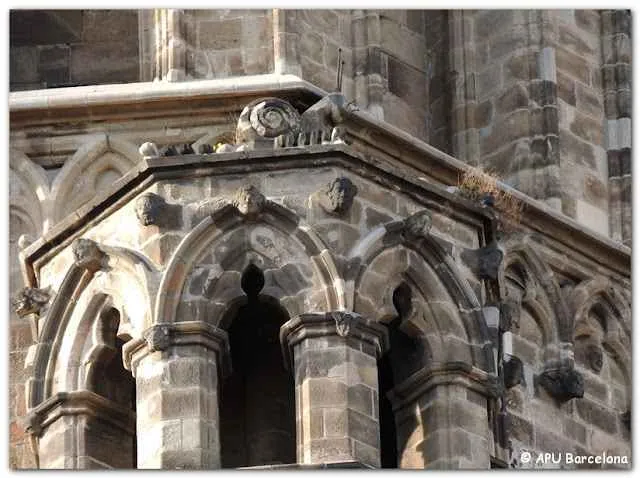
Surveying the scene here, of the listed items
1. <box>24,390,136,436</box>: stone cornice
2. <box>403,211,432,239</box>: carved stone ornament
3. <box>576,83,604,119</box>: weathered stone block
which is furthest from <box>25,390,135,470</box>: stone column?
<box>576,83,604,119</box>: weathered stone block

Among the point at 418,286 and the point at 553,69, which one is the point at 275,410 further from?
the point at 553,69

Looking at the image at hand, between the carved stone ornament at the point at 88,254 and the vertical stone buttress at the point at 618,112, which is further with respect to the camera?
the vertical stone buttress at the point at 618,112

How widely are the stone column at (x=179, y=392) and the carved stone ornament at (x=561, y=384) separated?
295cm

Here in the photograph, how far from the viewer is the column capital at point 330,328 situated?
4303 centimetres

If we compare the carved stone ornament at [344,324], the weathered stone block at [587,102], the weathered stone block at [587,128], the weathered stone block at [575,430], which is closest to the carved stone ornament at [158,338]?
the carved stone ornament at [344,324]

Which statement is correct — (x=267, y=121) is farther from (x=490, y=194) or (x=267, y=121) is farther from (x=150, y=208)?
(x=490, y=194)

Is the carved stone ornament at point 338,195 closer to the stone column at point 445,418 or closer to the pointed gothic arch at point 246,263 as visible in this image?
the pointed gothic arch at point 246,263

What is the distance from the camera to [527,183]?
152 ft

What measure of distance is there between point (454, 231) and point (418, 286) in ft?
1.75

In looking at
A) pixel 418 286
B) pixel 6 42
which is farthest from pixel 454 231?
pixel 6 42

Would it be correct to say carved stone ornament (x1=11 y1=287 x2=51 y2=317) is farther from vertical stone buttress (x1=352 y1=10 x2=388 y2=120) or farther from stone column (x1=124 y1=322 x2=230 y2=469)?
vertical stone buttress (x1=352 y1=10 x2=388 y2=120)

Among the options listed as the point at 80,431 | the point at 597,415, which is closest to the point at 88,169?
the point at 80,431

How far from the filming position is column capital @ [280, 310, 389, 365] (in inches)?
1694

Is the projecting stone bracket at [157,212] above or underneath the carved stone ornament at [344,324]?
above
